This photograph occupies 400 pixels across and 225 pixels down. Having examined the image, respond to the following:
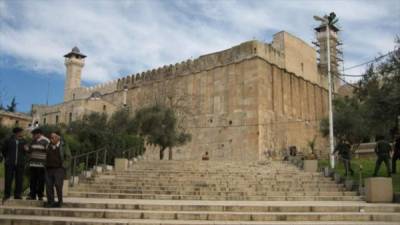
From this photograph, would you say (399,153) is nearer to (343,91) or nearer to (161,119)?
(161,119)

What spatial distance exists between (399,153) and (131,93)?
30892mm

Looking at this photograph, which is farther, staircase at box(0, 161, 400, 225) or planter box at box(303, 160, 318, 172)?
planter box at box(303, 160, 318, 172)

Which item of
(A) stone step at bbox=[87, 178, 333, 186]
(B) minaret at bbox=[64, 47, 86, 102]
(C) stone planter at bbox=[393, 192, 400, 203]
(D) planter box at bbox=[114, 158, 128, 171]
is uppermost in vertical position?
(B) minaret at bbox=[64, 47, 86, 102]

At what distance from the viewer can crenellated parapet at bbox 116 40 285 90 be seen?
3237 cm

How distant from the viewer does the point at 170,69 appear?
37469 mm

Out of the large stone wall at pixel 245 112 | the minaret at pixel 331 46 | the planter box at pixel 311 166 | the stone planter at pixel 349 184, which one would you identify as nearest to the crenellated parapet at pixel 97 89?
the large stone wall at pixel 245 112

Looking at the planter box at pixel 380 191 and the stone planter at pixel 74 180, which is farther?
the stone planter at pixel 74 180

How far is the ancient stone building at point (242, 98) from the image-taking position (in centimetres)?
3086

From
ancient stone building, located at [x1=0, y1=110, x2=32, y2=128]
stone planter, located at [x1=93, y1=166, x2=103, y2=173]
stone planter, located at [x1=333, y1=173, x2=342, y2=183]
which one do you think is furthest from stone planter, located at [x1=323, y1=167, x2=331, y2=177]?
ancient stone building, located at [x1=0, y1=110, x2=32, y2=128]

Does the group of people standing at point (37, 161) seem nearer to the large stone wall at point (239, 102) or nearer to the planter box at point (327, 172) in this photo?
the planter box at point (327, 172)

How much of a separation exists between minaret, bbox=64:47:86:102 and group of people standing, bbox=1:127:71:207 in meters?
40.8

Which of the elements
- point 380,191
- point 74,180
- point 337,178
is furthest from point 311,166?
point 74,180

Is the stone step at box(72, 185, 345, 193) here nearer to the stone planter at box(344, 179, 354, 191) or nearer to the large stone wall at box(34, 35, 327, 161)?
the stone planter at box(344, 179, 354, 191)

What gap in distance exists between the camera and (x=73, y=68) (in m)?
48.9
